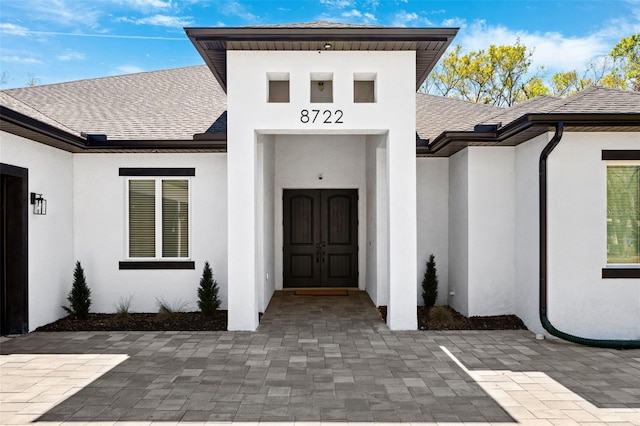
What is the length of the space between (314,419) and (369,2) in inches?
626

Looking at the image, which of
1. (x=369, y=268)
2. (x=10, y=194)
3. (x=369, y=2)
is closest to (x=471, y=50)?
(x=369, y=2)

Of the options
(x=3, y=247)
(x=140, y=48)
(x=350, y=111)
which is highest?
(x=140, y=48)

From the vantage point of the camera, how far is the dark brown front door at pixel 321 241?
39.1 feet

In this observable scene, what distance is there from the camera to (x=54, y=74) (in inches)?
975

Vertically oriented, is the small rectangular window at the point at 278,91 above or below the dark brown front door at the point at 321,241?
above

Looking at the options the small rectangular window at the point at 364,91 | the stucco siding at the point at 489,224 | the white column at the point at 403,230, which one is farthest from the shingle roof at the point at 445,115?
the white column at the point at 403,230

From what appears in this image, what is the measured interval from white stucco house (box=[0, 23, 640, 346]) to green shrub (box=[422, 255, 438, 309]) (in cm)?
40

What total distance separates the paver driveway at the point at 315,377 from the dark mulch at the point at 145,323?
371mm

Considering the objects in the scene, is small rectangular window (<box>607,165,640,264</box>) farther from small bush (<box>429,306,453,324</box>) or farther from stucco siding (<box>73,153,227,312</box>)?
stucco siding (<box>73,153,227,312</box>)

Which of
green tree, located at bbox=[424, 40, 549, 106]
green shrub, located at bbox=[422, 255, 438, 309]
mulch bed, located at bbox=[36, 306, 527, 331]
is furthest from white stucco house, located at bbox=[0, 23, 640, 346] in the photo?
green tree, located at bbox=[424, 40, 549, 106]

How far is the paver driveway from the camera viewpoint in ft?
15.5

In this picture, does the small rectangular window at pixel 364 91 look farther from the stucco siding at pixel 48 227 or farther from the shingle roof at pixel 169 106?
the stucco siding at pixel 48 227

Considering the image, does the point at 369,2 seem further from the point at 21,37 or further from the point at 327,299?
the point at 21,37

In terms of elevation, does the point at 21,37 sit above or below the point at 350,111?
above
